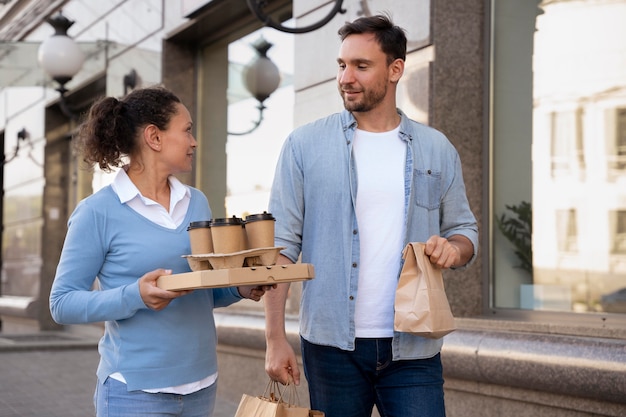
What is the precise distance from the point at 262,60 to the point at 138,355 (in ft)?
21.0

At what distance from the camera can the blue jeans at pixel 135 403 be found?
9.32ft

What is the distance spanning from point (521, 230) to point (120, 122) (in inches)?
135

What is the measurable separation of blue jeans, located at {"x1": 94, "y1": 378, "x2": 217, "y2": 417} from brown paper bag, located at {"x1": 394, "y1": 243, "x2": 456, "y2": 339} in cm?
71

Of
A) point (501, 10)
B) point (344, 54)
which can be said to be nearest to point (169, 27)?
point (501, 10)

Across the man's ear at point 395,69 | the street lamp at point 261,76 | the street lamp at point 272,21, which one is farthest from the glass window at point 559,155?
the street lamp at point 261,76

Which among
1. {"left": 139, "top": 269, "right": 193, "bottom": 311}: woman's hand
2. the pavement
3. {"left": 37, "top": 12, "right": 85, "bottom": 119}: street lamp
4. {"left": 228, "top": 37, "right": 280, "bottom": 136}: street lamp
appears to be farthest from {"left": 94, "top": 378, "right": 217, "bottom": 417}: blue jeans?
{"left": 37, "top": 12, "right": 85, "bottom": 119}: street lamp

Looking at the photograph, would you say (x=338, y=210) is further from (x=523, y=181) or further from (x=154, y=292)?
(x=523, y=181)

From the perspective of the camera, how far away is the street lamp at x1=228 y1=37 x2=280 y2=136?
8.85 m

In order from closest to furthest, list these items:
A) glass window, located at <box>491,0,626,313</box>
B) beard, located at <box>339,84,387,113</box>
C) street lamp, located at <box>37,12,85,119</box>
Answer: beard, located at <box>339,84,387,113</box>
glass window, located at <box>491,0,626,313</box>
street lamp, located at <box>37,12,85,119</box>

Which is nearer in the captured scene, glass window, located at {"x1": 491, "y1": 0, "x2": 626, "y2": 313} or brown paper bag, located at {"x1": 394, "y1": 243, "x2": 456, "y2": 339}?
brown paper bag, located at {"x1": 394, "y1": 243, "x2": 456, "y2": 339}

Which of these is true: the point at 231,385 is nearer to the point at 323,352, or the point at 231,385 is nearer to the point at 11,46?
the point at 323,352

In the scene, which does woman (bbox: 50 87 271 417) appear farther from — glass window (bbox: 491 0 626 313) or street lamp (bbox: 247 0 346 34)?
street lamp (bbox: 247 0 346 34)

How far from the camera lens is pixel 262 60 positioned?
29.5 feet

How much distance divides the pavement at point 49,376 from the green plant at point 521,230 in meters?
2.65
